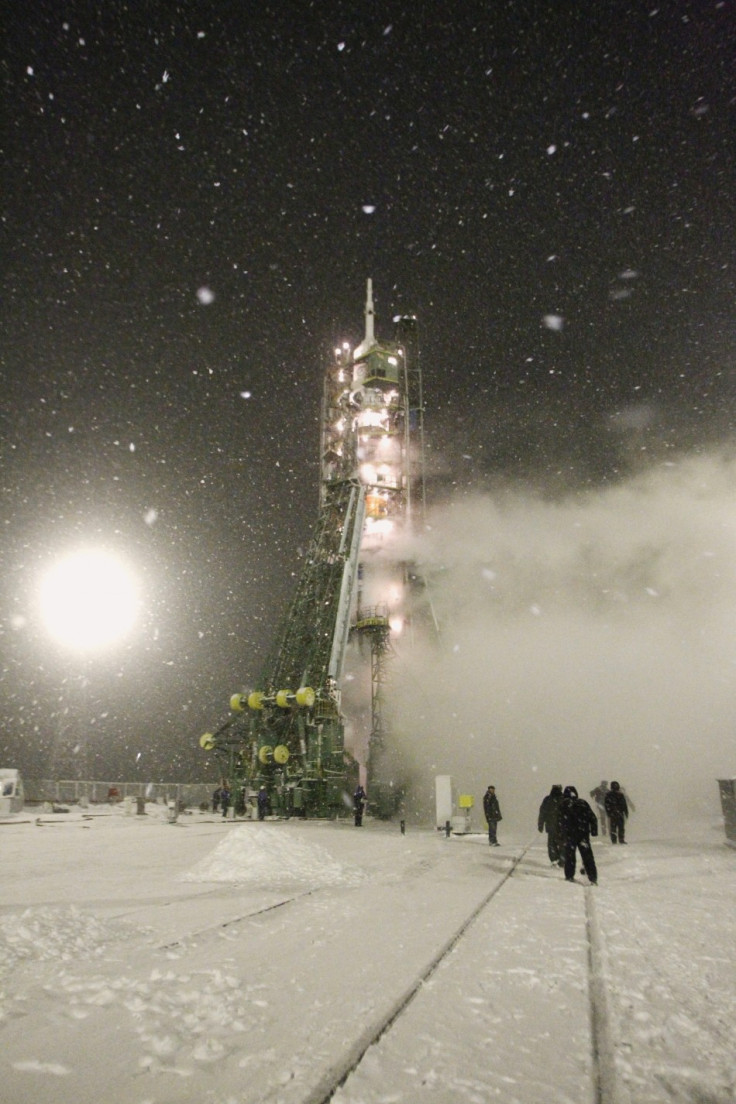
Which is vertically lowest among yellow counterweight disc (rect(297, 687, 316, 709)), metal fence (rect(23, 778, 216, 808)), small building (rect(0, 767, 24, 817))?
metal fence (rect(23, 778, 216, 808))

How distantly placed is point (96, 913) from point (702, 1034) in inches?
213

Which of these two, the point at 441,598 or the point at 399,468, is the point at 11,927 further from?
the point at 399,468

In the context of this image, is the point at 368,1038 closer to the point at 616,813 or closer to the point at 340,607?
the point at 616,813

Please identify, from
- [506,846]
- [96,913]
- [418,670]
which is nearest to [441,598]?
[418,670]

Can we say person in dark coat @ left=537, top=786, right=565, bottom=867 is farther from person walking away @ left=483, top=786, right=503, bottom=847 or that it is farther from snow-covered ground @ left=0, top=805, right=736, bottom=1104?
person walking away @ left=483, top=786, right=503, bottom=847

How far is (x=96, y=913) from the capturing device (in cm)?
579

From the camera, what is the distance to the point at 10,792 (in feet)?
80.9

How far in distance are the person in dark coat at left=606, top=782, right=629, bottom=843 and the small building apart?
73.7ft

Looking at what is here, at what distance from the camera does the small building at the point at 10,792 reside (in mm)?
22953

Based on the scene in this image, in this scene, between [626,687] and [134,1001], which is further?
[626,687]

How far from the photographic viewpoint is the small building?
23.0 meters

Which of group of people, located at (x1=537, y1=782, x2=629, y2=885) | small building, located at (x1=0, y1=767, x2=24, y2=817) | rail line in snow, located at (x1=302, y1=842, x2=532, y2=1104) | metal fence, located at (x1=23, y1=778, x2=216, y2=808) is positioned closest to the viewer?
rail line in snow, located at (x1=302, y1=842, x2=532, y2=1104)

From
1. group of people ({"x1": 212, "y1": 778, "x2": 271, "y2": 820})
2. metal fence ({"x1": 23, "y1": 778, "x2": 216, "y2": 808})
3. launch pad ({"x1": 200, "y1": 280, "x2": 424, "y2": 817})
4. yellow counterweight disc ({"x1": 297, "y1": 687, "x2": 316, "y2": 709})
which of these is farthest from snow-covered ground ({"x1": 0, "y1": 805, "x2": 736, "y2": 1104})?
metal fence ({"x1": 23, "y1": 778, "x2": 216, "y2": 808})

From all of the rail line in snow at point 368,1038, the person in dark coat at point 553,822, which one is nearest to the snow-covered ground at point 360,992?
the rail line in snow at point 368,1038
